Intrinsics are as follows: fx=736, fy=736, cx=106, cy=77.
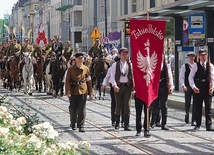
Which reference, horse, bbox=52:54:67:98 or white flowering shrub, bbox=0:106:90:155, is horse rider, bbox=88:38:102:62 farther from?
white flowering shrub, bbox=0:106:90:155

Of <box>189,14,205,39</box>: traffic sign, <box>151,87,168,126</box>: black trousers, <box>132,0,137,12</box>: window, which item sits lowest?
<box>151,87,168,126</box>: black trousers

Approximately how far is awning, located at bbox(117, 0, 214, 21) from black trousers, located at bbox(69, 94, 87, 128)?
8848 mm

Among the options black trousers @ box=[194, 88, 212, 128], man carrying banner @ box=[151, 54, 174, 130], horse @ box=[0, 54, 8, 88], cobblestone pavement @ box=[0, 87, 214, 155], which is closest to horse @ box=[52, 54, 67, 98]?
cobblestone pavement @ box=[0, 87, 214, 155]

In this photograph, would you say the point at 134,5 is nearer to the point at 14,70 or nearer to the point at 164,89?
the point at 14,70

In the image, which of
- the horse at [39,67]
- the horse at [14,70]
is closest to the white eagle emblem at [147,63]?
the horse at [39,67]

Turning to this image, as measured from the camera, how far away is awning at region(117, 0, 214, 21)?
82.0 ft

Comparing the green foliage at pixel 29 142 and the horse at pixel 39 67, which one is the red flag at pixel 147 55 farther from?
the horse at pixel 39 67

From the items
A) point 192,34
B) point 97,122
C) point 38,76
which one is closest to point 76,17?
point 38,76

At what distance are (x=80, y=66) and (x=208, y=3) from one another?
952 cm

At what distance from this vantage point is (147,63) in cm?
1515

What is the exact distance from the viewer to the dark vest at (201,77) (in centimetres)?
1636

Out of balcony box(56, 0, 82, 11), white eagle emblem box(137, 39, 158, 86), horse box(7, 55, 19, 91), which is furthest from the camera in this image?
balcony box(56, 0, 82, 11)

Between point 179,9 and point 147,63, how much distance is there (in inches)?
480

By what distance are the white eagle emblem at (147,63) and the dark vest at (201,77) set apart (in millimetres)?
1542
